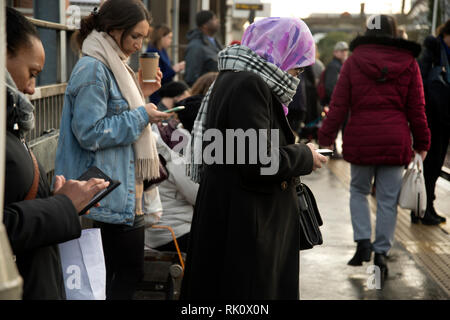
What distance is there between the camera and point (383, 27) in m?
5.27

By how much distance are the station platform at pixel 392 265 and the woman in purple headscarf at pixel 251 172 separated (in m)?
2.14

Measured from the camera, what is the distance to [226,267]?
2.69 meters

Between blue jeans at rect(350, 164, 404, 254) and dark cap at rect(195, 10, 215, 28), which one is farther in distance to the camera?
dark cap at rect(195, 10, 215, 28)

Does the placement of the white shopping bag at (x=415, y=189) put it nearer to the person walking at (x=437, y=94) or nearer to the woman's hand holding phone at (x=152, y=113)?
the person walking at (x=437, y=94)

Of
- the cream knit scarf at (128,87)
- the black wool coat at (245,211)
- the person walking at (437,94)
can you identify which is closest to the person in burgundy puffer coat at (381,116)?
the person walking at (437,94)

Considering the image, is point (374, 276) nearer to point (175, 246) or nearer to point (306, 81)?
point (175, 246)

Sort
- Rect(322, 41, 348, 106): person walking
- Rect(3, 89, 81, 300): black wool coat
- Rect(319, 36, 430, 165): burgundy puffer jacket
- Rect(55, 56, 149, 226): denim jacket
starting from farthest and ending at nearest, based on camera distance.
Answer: Rect(322, 41, 348, 106): person walking, Rect(319, 36, 430, 165): burgundy puffer jacket, Rect(55, 56, 149, 226): denim jacket, Rect(3, 89, 81, 300): black wool coat

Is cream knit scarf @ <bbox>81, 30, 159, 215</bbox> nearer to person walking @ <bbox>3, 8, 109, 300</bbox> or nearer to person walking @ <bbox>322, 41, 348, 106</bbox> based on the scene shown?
person walking @ <bbox>3, 8, 109, 300</bbox>

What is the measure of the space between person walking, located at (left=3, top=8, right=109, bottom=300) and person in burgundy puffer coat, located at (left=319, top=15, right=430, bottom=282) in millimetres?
3411

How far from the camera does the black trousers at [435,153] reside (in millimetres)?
6672

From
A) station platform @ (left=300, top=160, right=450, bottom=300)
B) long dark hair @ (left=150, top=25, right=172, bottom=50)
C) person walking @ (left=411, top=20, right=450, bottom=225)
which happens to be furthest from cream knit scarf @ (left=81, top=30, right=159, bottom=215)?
long dark hair @ (left=150, top=25, right=172, bottom=50)

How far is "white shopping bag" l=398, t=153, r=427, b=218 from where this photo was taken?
5.19 m

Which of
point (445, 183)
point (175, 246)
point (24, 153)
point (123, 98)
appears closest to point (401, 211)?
point (445, 183)

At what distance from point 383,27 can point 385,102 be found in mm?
609
